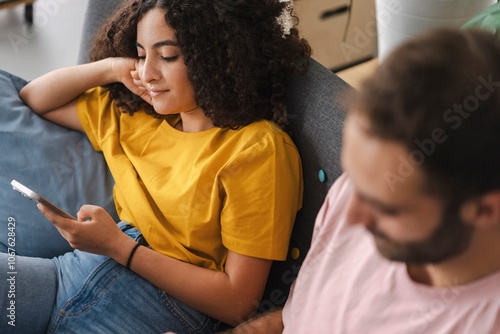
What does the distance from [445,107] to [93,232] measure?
2.58 feet

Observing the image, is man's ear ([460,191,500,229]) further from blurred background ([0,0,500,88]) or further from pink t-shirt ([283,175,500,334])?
blurred background ([0,0,500,88])

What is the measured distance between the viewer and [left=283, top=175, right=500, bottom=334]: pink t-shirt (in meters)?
0.81

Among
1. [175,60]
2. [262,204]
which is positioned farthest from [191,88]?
[262,204]

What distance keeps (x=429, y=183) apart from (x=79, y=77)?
3.34 feet

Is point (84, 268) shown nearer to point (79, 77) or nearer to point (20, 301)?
point (20, 301)

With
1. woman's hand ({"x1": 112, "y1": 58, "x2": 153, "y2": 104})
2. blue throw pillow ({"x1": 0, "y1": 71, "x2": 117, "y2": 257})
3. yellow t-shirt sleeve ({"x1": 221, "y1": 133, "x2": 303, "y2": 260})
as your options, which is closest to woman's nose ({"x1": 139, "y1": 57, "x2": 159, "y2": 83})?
woman's hand ({"x1": 112, "y1": 58, "x2": 153, "y2": 104})

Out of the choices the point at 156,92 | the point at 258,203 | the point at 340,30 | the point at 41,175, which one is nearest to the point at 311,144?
the point at 258,203

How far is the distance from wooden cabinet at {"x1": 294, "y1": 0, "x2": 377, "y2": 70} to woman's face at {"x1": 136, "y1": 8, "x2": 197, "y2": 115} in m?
1.39

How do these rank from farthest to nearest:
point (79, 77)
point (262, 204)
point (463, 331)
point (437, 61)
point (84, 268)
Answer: point (79, 77), point (84, 268), point (262, 204), point (463, 331), point (437, 61)

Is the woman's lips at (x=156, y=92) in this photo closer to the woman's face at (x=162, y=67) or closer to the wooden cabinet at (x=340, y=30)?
the woman's face at (x=162, y=67)

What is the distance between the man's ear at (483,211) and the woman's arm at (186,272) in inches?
21.7

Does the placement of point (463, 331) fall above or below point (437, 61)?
below

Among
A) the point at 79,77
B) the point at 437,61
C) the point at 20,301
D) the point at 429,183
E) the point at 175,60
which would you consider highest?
the point at 437,61

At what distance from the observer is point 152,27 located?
4.27 feet
